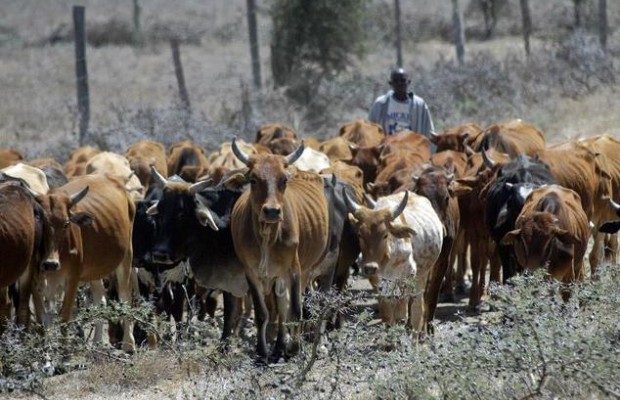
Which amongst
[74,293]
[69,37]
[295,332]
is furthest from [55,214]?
[69,37]

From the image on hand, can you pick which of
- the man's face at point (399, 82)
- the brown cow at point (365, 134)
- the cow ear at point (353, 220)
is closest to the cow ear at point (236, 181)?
the cow ear at point (353, 220)

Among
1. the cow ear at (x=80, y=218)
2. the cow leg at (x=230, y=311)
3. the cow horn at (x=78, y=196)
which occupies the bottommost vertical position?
the cow leg at (x=230, y=311)

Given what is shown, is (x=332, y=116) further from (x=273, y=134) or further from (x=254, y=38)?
(x=273, y=134)

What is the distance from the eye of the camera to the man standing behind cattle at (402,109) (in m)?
17.5

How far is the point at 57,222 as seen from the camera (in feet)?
36.0

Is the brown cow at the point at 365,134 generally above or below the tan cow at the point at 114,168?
below

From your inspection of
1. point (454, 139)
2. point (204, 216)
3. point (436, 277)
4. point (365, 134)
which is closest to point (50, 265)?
point (204, 216)

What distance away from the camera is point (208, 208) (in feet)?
38.9

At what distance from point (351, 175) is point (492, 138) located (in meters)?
2.68

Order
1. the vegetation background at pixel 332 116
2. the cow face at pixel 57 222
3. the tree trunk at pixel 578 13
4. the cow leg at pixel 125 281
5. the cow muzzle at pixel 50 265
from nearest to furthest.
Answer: the vegetation background at pixel 332 116, the cow muzzle at pixel 50 265, the cow face at pixel 57 222, the cow leg at pixel 125 281, the tree trunk at pixel 578 13

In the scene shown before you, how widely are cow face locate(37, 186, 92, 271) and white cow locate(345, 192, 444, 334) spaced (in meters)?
2.45

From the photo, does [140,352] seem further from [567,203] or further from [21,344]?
[567,203]

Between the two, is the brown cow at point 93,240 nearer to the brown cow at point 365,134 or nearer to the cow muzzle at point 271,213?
the cow muzzle at point 271,213

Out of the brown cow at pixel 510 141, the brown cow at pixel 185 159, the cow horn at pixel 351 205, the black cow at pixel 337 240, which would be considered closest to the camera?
the cow horn at pixel 351 205
